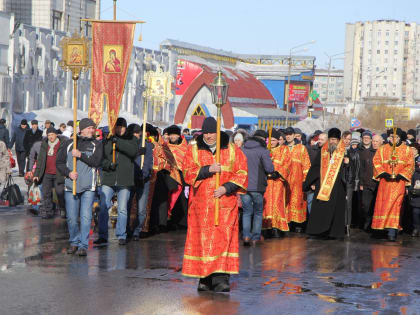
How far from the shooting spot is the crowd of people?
1122 cm

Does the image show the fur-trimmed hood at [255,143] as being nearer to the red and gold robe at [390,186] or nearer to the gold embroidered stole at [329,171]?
the gold embroidered stole at [329,171]

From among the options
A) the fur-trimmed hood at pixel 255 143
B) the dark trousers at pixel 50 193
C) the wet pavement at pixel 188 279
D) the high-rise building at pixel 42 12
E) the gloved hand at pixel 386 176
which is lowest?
the wet pavement at pixel 188 279

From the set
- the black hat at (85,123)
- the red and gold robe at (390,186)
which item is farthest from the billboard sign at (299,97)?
the black hat at (85,123)

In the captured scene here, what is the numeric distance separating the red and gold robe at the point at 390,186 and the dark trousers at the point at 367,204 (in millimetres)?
1078

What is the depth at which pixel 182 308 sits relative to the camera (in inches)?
308

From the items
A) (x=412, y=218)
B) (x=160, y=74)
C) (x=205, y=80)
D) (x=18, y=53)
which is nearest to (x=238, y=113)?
(x=205, y=80)

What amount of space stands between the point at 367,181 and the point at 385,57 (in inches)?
6156

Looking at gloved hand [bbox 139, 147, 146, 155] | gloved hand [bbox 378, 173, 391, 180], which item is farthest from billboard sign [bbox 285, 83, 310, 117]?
gloved hand [bbox 139, 147, 146, 155]

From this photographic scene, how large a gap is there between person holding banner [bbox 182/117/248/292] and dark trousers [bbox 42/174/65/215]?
A: 6.28 m

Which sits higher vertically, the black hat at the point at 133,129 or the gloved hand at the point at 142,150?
the black hat at the point at 133,129

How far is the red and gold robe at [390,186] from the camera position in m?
14.5

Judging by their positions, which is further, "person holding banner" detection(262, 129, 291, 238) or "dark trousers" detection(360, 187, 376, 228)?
"dark trousers" detection(360, 187, 376, 228)

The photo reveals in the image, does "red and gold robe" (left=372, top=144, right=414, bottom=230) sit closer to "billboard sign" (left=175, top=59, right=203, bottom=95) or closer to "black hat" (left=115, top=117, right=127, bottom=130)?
"black hat" (left=115, top=117, right=127, bottom=130)

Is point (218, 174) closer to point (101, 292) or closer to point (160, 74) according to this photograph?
point (101, 292)
